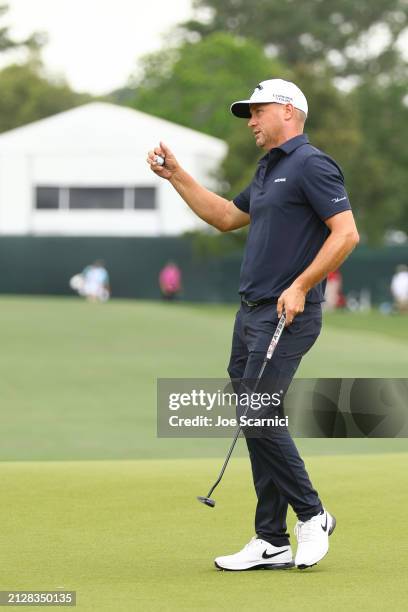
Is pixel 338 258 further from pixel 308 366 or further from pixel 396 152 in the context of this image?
pixel 396 152

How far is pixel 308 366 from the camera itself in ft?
68.3

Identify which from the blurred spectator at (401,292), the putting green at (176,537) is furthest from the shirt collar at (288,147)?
the blurred spectator at (401,292)

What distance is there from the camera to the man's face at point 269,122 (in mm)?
6500

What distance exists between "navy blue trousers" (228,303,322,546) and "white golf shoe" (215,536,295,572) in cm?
4

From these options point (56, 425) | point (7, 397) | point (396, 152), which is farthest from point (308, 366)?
point (396, 152)

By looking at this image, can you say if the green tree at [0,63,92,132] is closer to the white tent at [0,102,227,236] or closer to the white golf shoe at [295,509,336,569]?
the white tent at [0,102,227,236]

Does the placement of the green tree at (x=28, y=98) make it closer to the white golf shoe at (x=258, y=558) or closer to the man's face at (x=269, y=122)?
the man's face at (x=269, y=122)

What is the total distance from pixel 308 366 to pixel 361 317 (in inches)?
762

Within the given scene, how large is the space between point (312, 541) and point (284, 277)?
1.12 meters

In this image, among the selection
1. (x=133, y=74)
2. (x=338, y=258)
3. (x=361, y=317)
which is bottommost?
(x=361, y=317)

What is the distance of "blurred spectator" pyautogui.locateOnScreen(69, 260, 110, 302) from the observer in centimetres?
5016

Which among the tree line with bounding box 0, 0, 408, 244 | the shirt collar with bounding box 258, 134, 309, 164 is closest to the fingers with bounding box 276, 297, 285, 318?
the shirt collar with bounding box 258, 134, 309, 164

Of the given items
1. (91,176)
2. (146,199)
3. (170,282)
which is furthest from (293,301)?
(91,176)

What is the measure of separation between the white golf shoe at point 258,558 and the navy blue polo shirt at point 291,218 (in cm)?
106
